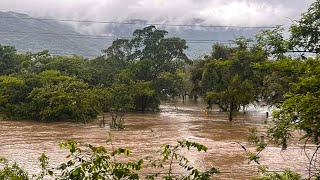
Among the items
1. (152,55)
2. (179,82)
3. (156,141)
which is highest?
(152,55)

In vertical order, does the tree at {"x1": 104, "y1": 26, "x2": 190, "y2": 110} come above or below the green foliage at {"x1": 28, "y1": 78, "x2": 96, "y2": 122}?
above

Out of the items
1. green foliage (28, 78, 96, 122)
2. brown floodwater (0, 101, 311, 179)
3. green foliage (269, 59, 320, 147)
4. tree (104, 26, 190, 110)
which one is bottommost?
brown floodwater (0, 101, 311, 179)

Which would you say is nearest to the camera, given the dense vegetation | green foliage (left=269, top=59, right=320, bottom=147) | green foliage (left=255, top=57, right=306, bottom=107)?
green foliage (left=269, top=59, right=320, bottom=147)

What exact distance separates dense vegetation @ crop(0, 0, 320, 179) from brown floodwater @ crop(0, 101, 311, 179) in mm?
1291

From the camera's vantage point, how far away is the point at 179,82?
49.2 m

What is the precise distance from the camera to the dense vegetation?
20.7ft

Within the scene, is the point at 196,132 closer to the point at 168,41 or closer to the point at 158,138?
the point at 158,138

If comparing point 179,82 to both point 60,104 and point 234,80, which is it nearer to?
point 234,80

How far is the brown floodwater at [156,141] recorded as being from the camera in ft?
55.5

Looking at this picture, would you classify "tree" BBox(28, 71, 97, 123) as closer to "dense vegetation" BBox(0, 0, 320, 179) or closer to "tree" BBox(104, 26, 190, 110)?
"dense vegetation" BBox(0, 0, 320, 179)

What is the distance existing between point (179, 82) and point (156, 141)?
2590cm

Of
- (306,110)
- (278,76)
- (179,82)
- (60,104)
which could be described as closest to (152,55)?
(179,82)

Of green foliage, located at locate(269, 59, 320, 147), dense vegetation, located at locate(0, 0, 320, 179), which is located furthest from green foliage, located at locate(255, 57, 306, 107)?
green foliage, located at locate(269, 59, 320, 147)

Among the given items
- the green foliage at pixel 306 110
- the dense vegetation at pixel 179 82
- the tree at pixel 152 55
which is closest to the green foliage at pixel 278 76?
the dense vegetation at pixel 179 82
